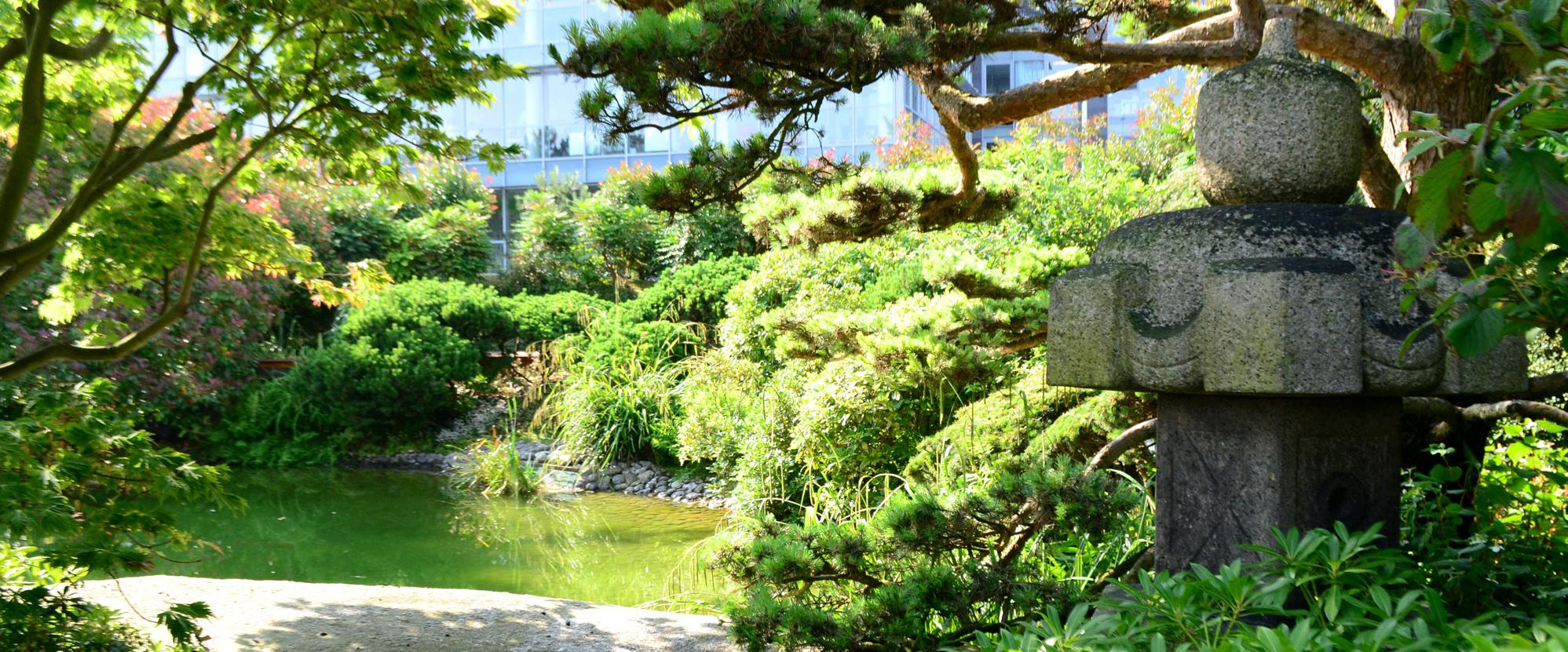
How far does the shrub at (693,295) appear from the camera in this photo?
35.3 feet

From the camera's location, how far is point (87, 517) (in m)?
3.27

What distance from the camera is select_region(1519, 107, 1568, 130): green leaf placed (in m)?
1.23

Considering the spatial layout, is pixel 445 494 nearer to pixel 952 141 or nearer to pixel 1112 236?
pixel 952 141

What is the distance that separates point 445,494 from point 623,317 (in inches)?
97.6

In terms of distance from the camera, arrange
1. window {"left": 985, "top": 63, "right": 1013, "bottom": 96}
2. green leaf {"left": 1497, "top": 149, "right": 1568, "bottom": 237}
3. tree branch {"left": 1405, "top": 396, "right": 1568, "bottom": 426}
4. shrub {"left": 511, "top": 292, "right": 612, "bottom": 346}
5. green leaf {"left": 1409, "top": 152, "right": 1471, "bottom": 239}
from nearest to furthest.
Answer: green leaf {"left": 1497, "top": 149, "right": 1568, "bottom": 237} < green leaf {"left": 1409, "top": 152, "right": 1471, "bottom": 239} < tree branch {"left": 1405, "top": 396, "right": 1568, "bottom": 426} < shrub {"left": 511, "top": 292, "right": 612, "bottom": 346} < window {"left": 985, "top": 63, "right": 1013, "bottom": 96}

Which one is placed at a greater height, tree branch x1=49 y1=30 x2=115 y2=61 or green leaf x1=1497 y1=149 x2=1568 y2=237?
tree branch x1=49 y1=30 x2=115 y2=61

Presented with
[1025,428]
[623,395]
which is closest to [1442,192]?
[1025,428]

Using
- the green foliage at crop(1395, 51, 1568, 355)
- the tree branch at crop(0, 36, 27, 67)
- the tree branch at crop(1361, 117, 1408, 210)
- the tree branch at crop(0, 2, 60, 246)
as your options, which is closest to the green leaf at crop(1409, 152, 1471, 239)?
the green foliage at crop(1395, 51, 1568, 355)

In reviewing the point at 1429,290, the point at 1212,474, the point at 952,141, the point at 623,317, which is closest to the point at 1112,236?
the point at 1212,474

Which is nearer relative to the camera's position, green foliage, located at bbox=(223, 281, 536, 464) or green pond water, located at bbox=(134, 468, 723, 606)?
green pond water, located at bbox=(134, 468, 723, 606)

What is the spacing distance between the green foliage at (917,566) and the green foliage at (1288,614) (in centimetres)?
98

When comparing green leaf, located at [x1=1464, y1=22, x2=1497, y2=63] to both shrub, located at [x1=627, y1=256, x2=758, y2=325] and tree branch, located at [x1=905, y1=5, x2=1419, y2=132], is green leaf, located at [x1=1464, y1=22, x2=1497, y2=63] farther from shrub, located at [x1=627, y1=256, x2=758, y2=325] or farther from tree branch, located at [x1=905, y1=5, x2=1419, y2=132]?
shrub, located at [x1=627, y1=256, x2=758, y2=325]

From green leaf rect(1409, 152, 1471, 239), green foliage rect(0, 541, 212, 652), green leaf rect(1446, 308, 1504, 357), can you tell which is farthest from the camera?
green foliage rect(0, 541, 212, 652)

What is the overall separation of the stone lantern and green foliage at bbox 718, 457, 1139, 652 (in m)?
0.62
